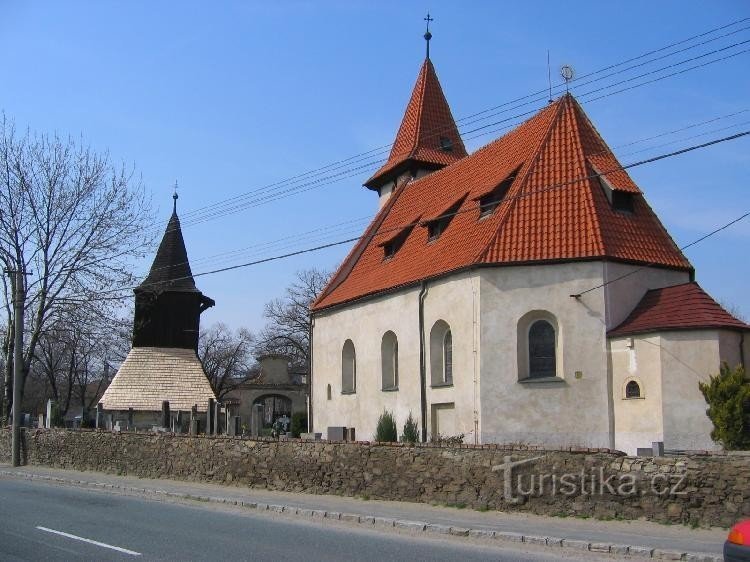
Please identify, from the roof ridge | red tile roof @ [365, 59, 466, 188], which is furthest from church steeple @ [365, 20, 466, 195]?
the roof ridge

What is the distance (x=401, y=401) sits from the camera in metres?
27.7

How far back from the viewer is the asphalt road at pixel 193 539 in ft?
35.0

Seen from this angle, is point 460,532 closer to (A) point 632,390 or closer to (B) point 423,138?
(A) point 632,390

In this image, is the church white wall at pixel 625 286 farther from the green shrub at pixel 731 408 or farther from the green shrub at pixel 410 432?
the green shrub at pixel 410 432

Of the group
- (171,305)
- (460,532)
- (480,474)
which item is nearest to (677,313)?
(480,474)

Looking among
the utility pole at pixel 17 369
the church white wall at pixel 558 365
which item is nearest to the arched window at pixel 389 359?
the church white wall at pixel 558 365

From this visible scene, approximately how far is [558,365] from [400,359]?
6.42m

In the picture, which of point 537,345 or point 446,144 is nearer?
point 537,345

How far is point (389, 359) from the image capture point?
29203 mm

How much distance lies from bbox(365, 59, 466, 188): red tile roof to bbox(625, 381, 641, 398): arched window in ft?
58.1

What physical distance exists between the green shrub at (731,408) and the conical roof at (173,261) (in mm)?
32127

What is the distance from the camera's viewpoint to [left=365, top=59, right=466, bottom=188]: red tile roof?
3784 centimetres

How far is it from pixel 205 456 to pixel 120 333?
1429 cm

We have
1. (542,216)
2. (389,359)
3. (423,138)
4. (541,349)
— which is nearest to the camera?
(541,349)
